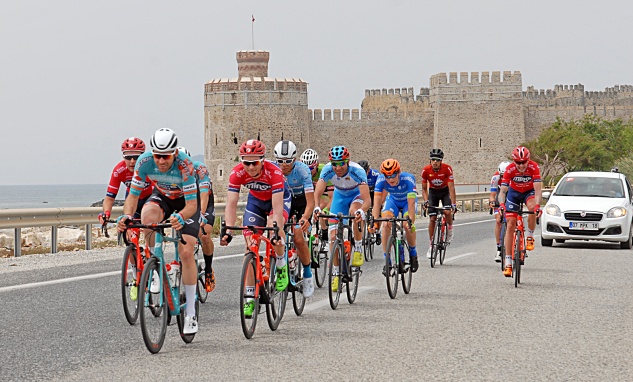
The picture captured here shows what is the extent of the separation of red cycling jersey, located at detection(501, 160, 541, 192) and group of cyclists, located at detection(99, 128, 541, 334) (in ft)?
0.04

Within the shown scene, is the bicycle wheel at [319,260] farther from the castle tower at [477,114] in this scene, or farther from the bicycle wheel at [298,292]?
the castle tower at [477,114]

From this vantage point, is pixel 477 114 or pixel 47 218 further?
pixel 477 114

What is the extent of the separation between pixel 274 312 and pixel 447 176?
779cm

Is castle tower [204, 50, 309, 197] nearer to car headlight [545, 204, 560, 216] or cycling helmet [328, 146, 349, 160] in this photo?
car headlight [545, 204, 560, 216]

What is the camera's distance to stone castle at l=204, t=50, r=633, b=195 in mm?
83125

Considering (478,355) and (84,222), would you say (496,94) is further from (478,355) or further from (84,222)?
(478,355)

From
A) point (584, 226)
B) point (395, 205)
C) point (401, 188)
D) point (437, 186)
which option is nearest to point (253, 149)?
point (401, 188)

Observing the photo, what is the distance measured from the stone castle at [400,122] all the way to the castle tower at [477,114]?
3.0 inches

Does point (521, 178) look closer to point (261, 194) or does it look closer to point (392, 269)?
point (392, 269)

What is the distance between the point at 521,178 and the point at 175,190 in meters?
6.47

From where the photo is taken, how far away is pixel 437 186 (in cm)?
1681

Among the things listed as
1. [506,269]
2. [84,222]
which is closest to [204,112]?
[84,222]

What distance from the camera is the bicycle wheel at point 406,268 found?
1205 cm

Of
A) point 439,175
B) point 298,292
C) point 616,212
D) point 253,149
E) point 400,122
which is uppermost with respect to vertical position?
point 400,122
